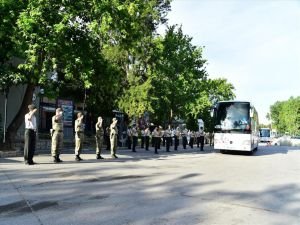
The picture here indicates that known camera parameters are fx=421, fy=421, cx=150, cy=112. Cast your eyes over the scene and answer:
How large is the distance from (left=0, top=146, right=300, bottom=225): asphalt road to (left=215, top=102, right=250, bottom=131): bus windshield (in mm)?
11006

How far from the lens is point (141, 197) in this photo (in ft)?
28.4

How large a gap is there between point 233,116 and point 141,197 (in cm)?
1691

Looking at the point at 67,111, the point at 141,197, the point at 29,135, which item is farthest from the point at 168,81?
the point at 141,197

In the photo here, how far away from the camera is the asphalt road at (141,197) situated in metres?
6.89

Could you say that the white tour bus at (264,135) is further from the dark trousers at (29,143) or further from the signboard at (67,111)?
the dark trousers at (29,143)

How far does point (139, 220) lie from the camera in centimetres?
667

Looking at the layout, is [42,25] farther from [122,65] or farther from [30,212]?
[122,65]

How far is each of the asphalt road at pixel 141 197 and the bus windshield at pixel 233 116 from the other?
36.1 ft

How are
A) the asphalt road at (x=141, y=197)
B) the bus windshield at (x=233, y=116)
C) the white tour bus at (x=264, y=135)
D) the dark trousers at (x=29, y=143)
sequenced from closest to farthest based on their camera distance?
the asphalt road at (x=141, y=197) < the dark trousers at (x=29, y=143) < the bus windshield at (x=233, y=116) < the white tour bus at (x=264, y=135)

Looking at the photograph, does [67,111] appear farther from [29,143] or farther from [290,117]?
[290,117]

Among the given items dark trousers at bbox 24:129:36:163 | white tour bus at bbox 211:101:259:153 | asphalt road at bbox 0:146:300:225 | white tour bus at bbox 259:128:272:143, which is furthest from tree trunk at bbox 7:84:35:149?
white tour bus at bbox 259:128:272:143

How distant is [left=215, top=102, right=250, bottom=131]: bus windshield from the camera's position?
→ 2438cm

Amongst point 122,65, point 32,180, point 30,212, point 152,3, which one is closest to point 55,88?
point 32,180

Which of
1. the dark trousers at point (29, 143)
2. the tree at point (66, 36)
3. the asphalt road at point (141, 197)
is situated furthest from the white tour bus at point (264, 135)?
the dark trousers at point (29, 143)
